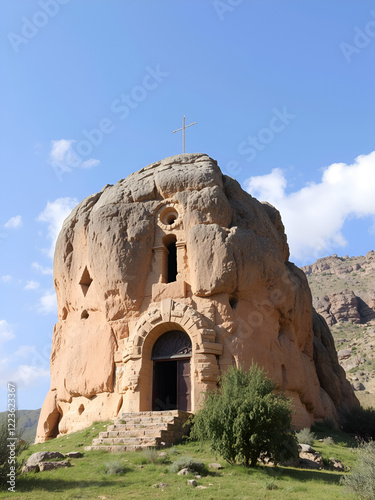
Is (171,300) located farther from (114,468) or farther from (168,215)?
(114,468)

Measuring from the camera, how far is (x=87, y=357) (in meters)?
20.5

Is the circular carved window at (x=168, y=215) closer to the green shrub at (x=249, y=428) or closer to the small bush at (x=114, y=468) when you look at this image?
the green shrub at (x=249, y=428)

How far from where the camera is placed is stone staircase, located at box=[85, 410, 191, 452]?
1430cm

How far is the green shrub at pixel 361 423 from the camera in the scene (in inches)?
935

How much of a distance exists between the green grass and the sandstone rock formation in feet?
17.3

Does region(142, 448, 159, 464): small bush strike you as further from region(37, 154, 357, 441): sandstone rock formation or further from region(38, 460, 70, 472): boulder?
region(37, 154, 357, 441): sandstone rock formation

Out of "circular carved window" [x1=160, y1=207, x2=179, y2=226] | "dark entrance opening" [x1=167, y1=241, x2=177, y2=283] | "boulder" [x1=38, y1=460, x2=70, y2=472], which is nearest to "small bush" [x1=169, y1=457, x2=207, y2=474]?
"boulder" [x1=38, y1=460, x2=70, y2=472]

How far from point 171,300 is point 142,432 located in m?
5.71

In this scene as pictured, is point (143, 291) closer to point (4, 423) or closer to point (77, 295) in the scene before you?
point (77, 295)

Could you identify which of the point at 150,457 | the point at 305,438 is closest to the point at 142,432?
the point at 150,457

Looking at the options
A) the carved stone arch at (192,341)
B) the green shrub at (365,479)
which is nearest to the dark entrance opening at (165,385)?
the carved stone arch at (192,341)

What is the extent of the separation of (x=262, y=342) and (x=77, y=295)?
9.35m

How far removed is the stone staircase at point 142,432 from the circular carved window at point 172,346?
9.41ft

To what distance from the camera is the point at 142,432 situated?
49.4 ft
